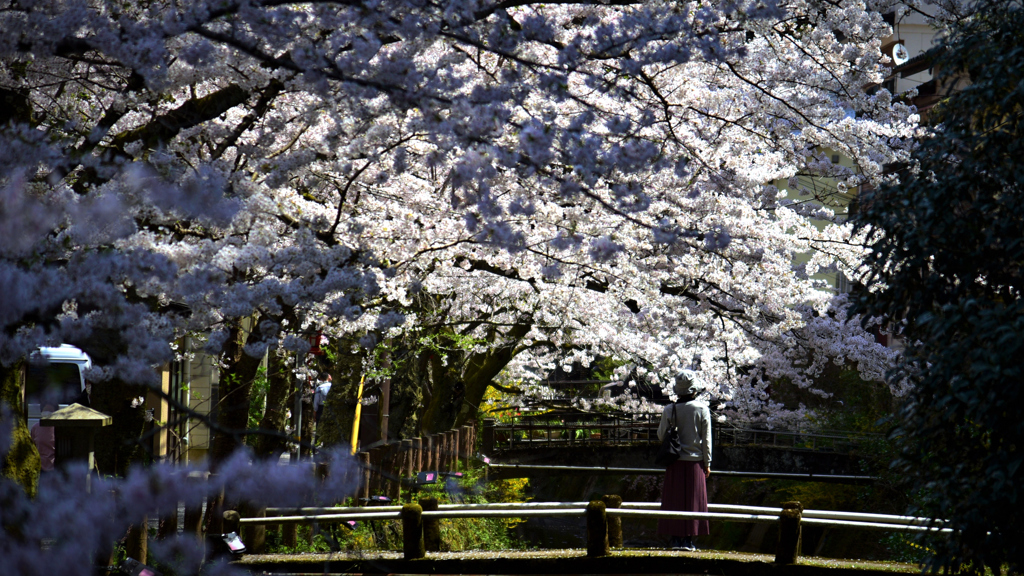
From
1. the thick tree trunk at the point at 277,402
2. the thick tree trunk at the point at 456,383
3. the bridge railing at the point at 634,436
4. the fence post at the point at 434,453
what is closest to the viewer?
the thick tree trunk at the point at 277,402

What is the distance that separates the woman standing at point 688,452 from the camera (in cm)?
873

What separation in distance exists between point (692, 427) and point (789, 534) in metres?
1.53

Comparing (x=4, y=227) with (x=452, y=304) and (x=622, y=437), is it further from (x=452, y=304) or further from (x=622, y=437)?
(x=622, y=437)

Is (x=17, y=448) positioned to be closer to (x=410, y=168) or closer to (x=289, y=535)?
(x=410, y=168)

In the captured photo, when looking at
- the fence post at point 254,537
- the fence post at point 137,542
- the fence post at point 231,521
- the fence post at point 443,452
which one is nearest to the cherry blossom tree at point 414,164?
the fence post at point 231,521

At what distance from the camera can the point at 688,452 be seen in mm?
8812

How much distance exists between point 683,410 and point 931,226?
440cm

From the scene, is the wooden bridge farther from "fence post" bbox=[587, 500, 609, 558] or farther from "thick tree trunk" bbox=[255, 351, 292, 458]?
"fence post" bbox=[587, 500, 609, 558]

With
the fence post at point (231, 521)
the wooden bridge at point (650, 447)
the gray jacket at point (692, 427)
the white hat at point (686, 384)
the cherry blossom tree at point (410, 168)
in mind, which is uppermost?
the cherry blossom tree at point (410, 168)

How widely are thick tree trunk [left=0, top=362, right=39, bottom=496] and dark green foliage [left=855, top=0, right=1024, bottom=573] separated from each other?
4.89 metres

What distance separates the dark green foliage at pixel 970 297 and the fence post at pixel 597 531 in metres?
3.29

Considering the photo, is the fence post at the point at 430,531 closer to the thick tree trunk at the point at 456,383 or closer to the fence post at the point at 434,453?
the fence post at the point at 434,453

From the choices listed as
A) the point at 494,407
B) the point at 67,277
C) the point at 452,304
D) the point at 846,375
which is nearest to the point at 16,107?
the point at 67,277

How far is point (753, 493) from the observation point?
2392cm
